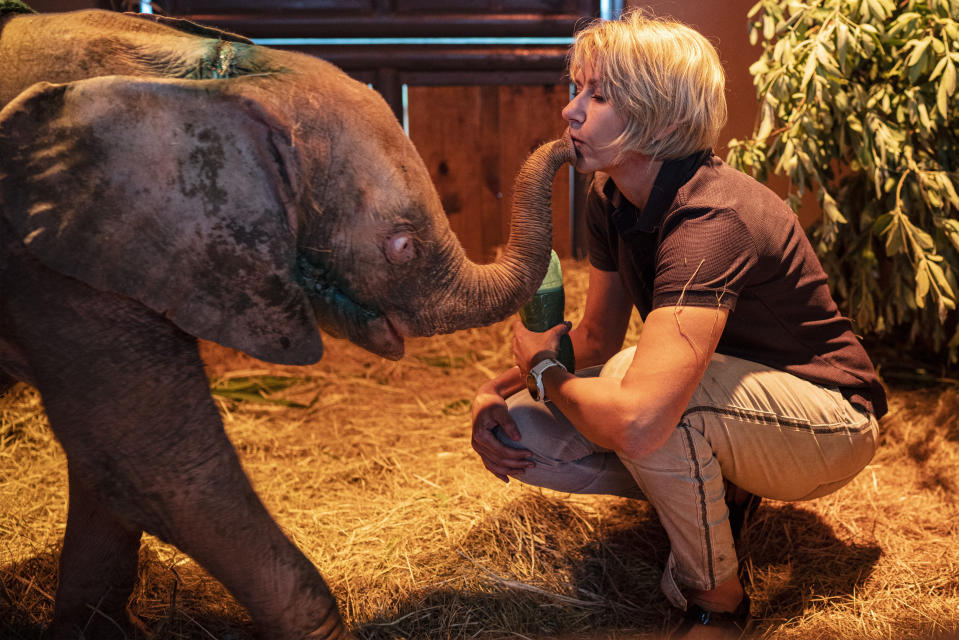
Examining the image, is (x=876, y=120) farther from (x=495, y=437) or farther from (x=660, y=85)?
(x=495, y=437)

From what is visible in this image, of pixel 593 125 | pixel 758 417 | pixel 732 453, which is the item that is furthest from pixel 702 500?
pixel 593 125

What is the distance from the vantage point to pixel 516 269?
205 centimetres

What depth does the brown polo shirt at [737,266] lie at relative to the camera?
196 cm

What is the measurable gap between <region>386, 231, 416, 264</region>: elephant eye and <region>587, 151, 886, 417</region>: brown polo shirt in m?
0.60

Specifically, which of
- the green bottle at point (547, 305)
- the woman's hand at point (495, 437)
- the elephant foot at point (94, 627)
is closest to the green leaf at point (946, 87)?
the green bottle at point (547, 305)

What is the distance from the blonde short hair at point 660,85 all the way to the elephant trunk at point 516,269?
188 millimetres

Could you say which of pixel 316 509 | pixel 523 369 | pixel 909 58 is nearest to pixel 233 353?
pixel 316 509

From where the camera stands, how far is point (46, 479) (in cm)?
328

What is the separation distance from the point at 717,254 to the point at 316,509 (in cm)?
183

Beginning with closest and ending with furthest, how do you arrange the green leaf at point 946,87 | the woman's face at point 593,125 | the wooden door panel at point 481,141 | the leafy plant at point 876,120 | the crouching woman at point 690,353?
the crouching woman at point 690,353
the woman's face at point 593,125
the green leaf at point 946,87
the leafy plant at point 876,120
the wooden door panel at point 481,141

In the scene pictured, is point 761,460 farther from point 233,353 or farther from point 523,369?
point 233,353

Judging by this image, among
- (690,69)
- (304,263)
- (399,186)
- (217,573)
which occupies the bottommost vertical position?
(217,573)

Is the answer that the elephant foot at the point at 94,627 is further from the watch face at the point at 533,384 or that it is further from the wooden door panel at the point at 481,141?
the wooden door panel at the point at 481,141

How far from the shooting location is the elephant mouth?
1878mm
